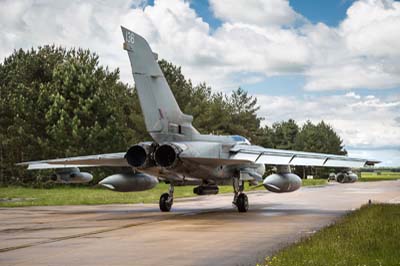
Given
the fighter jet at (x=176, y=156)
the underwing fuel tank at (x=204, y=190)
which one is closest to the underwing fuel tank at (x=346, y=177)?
the fighter jet at (x=176, y=156)

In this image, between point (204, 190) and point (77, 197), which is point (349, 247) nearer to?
point (204, 190)

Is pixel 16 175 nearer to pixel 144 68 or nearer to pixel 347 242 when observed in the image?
pixel 144 68

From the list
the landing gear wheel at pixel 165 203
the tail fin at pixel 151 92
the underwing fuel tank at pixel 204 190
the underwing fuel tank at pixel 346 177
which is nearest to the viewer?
the tail fin at pixel 151 92

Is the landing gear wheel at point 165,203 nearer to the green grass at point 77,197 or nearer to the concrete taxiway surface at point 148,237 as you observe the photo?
the concrete taxiway surface at point 148,237

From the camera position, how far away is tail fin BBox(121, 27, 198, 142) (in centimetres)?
1652

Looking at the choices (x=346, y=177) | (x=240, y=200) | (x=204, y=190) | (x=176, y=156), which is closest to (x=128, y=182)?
(x=204, y=190)

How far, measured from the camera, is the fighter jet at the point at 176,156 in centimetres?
1600

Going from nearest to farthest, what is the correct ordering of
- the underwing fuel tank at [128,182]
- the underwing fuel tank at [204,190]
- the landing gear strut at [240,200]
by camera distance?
the underwing fuel tank at [128,182] → the landing gear strut at [240,200] → the underwing fuel tank at [204,190]

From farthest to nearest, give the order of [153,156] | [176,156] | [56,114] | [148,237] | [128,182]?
[56,114]
[128,182]
[153,156]
[176,156]
[148,237]

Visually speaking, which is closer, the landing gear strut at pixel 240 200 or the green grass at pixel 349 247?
the green grass at pixel 349 247

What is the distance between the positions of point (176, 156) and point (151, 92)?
2.24 meters

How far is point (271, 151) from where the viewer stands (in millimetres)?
17469

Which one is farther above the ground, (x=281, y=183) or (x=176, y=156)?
(x=176, y=156)

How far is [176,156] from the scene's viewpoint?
1583 centimetres
